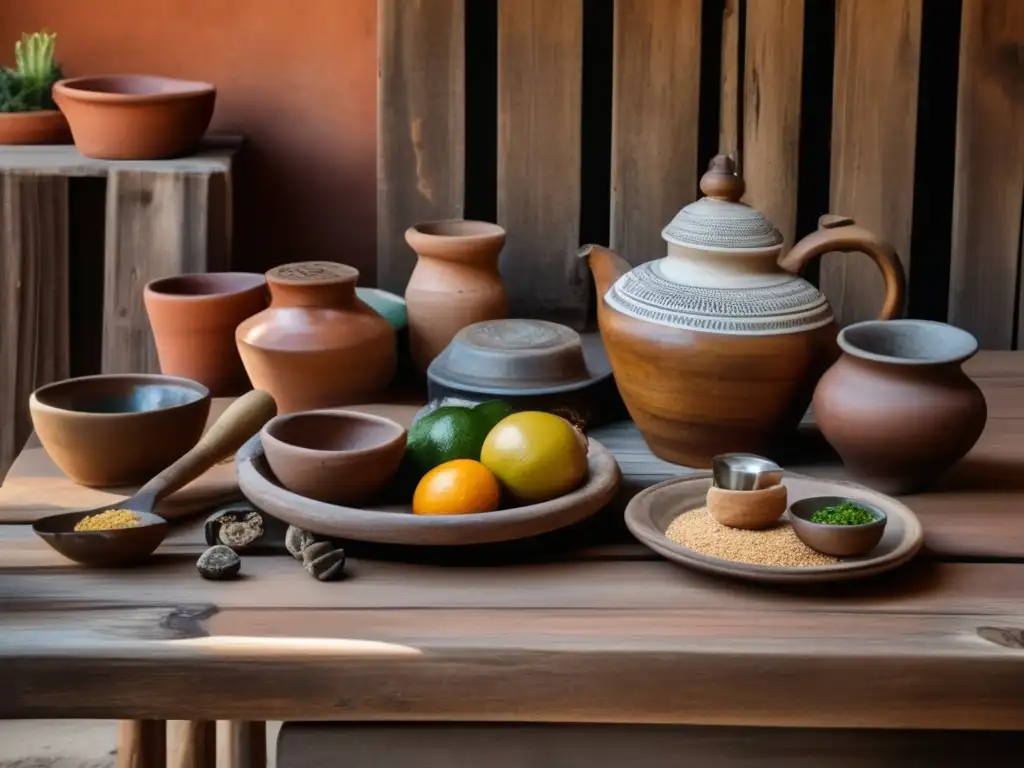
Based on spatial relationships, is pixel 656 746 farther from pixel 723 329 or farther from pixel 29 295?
pixel 29 295

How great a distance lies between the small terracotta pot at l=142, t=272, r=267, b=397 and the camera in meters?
1.76

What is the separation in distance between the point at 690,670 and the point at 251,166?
4.42ft

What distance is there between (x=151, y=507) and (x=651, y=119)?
3.18 feet

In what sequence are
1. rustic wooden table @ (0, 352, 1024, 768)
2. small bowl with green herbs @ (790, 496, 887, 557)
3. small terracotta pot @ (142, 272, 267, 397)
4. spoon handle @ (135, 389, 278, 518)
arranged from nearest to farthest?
rustic wooden table @ (0, 352, 1024, 768), small bowl with green herbs @ (790, 496, 887, 557), spoon handle @ (135, 389, 278, 518), small terracotta pot @ (142, 272, 267, 397)

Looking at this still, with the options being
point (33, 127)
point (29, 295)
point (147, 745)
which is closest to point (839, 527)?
point (147, 745)

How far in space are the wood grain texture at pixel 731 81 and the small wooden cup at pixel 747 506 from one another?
2.60ft

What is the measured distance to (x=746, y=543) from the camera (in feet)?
4.29

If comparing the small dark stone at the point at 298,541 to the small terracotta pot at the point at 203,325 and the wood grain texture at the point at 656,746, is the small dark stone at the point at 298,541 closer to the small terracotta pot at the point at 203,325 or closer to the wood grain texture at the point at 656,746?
the wood grain texture at the point at 656,746

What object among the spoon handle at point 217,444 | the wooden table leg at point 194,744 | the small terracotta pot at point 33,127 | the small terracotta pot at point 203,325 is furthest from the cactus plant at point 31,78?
the wooden table leg at point 194,744

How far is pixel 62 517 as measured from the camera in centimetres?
133

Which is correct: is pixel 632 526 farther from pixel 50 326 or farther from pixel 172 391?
pixel 50 326

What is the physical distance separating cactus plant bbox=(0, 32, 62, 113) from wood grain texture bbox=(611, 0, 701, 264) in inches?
32.3

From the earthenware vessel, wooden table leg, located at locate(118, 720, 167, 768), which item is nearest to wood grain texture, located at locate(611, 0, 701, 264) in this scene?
the earthenware vessel

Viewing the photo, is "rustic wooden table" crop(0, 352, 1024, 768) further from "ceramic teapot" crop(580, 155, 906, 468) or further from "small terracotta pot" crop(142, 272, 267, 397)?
"small terracotta pot" crop(142, 272, 267, 397)
